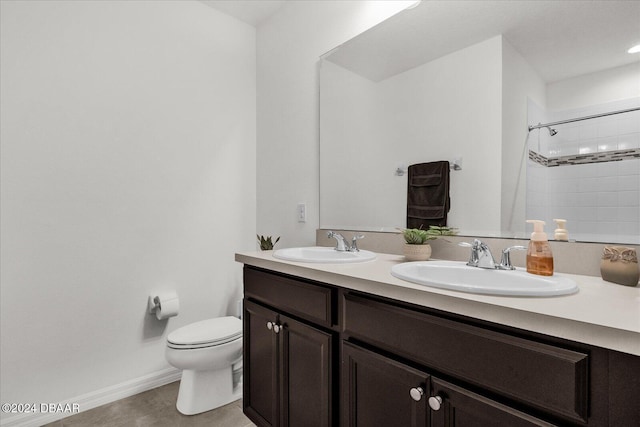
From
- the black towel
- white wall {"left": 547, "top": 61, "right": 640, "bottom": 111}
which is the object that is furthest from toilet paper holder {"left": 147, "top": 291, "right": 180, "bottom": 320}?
white wall {"left": 547, "top": 61, "right": 640, "bottom": 111}

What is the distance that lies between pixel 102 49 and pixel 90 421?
6.50ft

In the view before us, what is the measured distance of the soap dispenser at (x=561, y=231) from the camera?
45.4 inches

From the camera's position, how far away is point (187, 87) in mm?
2250

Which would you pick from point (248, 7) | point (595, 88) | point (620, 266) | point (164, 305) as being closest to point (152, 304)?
point (164, 305)

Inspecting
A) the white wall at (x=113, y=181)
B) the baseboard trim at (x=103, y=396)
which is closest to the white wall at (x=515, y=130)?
the white wall at (x=113, y=181)

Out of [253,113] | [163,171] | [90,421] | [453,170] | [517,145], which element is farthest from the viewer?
[253,113]

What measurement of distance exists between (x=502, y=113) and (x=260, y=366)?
142 cm

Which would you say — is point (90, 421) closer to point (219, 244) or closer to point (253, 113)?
point (219, 244)

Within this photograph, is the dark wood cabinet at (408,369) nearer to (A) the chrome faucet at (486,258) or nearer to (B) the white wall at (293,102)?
(A) the chrome faucet at (486,258)

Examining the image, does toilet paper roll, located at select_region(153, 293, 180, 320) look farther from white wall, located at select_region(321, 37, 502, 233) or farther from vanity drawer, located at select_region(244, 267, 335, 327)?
white wall, located at select_region(321, 37, 502, 233)

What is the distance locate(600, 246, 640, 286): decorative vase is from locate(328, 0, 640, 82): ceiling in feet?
1.91

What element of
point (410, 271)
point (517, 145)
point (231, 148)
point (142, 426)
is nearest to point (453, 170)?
point (517, 145)

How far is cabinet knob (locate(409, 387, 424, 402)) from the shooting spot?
2.91 ft

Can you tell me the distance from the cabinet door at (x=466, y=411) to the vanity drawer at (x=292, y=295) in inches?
16.2
